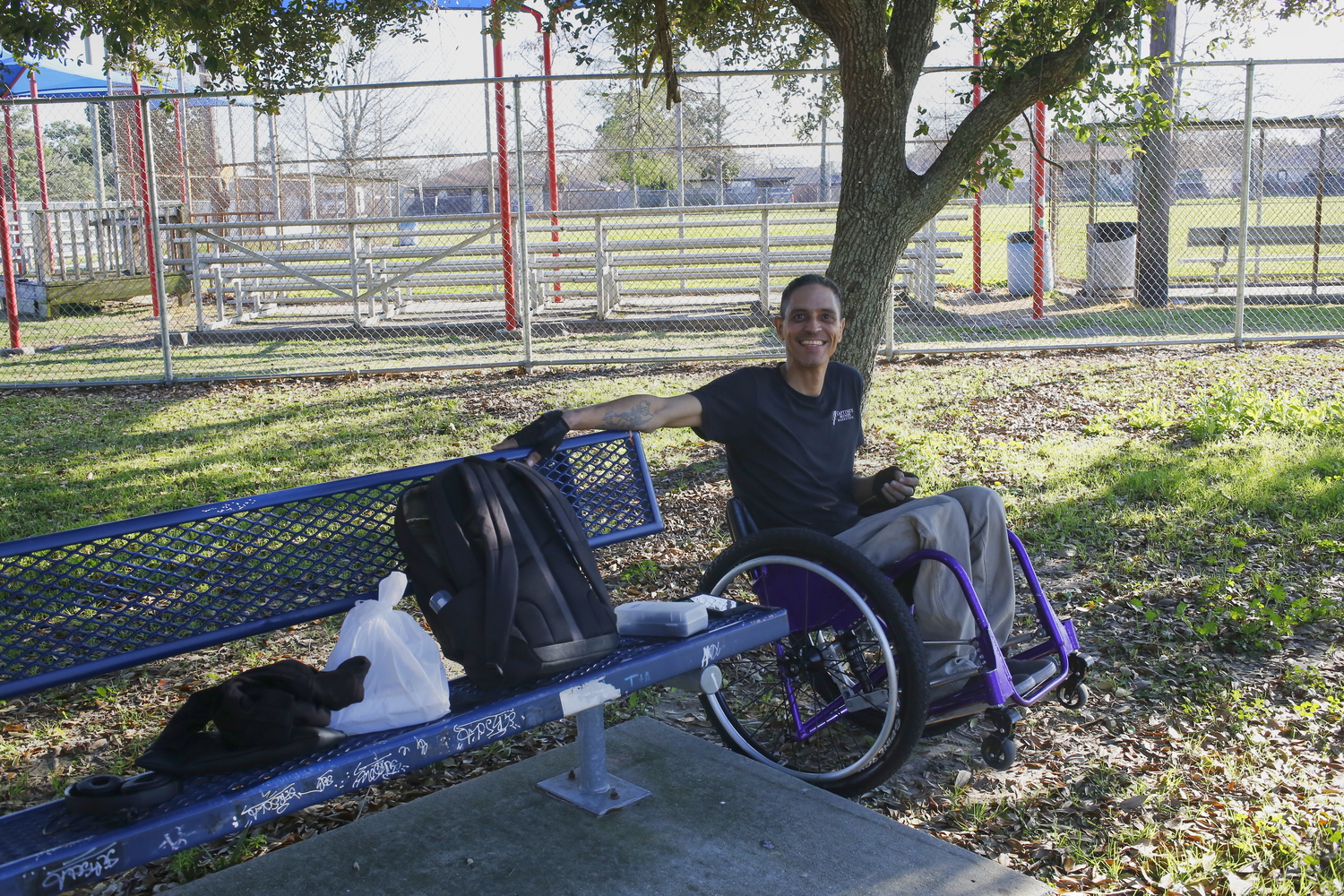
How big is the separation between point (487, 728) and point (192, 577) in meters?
1.11

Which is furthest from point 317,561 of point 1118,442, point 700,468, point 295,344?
point 295,344

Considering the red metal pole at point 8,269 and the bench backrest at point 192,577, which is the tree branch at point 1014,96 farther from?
the red metal pole at point 8,269

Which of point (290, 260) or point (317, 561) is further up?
point (290, 260)

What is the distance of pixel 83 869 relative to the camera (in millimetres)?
1866

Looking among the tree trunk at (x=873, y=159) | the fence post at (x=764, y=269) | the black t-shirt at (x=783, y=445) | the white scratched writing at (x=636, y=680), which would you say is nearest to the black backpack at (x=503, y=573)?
the white scratched writing at (x=636, y=680)

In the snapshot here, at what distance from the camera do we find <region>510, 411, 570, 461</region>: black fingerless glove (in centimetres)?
301

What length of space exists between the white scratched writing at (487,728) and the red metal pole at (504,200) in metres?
9.26

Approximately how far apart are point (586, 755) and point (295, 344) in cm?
1064

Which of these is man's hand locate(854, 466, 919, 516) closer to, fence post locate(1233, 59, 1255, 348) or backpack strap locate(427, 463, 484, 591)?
backpack strap locate(427, 463, 484, 591)

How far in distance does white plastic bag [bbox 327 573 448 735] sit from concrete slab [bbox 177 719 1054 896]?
473 mm

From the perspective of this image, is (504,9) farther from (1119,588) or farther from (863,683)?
(863,683)

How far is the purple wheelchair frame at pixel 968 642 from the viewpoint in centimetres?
283

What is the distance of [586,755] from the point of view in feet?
9.57

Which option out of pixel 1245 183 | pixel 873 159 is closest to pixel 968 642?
pixel 873 159
